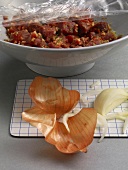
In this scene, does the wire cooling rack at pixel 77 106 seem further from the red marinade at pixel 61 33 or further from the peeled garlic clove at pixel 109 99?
the red marinade at pixel 61 33

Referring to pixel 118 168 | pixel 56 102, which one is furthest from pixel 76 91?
pixel 118 168

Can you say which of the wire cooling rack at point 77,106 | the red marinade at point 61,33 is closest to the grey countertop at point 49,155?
the wire cooling rack at point 77,106

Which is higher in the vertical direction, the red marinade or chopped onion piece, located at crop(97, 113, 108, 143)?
the red marinade

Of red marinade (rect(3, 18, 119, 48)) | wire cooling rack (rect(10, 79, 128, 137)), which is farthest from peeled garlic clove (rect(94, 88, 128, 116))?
red marinade (rect(3, 18, 119, 48))

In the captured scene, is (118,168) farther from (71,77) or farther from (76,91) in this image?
(71,77)

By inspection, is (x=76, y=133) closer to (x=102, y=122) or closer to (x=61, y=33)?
(x=102, y=122)

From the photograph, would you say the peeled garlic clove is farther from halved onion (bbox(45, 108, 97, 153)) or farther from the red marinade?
Result: the red marinade
